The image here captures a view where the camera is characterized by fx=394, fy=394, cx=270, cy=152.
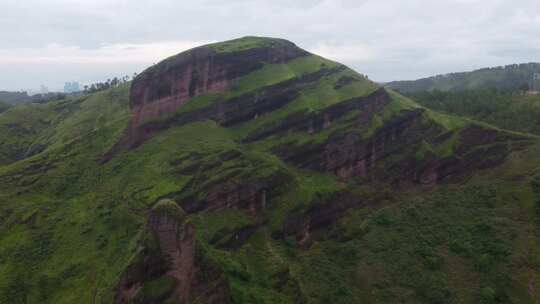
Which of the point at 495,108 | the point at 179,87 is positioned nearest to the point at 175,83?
the point at 179,87

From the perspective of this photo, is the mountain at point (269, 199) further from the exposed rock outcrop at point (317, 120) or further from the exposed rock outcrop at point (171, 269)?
the exposed rock outcrop at point (317, 120)

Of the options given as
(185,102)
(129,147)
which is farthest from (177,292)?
(185,102)

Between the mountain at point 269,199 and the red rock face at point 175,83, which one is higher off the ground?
the red rock face at point 175,83

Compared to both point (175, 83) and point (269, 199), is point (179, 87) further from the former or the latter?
point (269, 199)

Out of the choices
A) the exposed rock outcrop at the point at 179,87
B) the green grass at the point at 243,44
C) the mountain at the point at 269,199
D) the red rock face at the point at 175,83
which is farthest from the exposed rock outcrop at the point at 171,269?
the green grass at the point at 243,44

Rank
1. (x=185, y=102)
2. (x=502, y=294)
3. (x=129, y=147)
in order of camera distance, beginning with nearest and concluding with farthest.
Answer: (x=502, y=294), (x=129, y=147), (x=185, y=102)

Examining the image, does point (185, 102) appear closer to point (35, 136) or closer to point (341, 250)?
point (341, 250)

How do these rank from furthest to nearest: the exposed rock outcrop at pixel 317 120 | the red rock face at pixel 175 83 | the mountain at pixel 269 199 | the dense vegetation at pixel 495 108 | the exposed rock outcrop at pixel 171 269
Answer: the dense vegetation at pixel 495 108 → the exposed rock outcrop at pixel 317 120 → the red rock face at pixel 175 83 → the mountain at pixel 269 199 → the exposed rock outcrop at pixel 171 269
